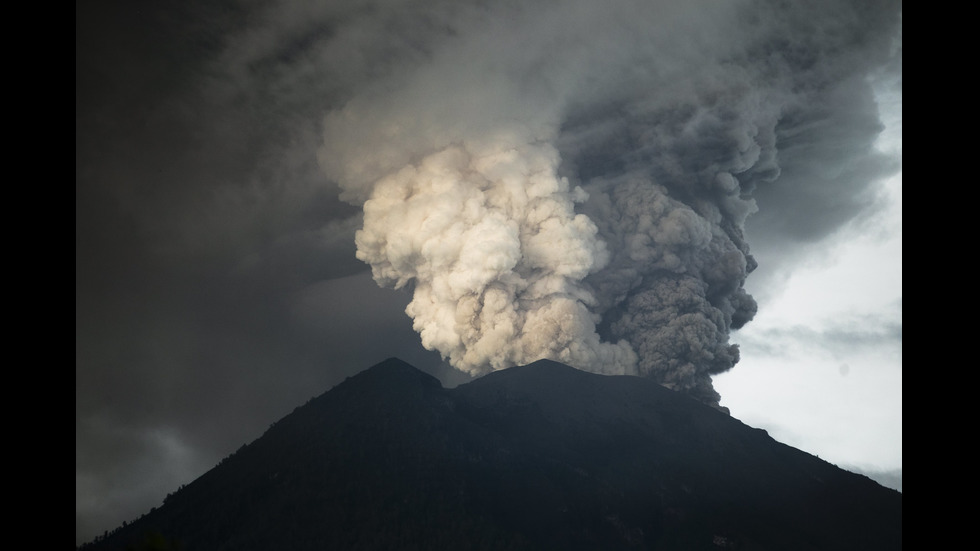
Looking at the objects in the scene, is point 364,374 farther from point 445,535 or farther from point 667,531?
point 667,531

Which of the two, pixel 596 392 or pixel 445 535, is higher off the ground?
pixel 596 392

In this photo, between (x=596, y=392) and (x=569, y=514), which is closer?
(x=569, y=514)
